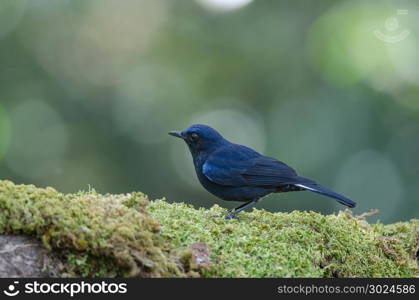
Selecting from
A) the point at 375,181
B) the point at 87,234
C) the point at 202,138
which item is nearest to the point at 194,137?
the point at 202,138

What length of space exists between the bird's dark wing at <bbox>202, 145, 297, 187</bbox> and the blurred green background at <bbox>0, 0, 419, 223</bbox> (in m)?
3.60

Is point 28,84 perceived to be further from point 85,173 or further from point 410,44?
point 410,44

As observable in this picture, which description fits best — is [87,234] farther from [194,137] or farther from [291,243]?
[194,137]

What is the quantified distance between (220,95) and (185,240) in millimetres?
8659

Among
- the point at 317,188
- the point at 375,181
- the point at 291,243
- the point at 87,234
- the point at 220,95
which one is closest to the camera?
the point at 87,234

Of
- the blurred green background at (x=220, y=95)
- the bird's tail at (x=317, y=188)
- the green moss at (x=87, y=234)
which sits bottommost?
the green moss at (x=87, y=234)

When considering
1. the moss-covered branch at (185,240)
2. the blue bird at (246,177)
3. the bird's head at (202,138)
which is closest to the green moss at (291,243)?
the moss-covered branch at (185,240)

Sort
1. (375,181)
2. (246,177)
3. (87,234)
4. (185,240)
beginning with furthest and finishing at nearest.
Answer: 1. (375,181)
2. (246,177)
3. (185,240)
4. (87,234)

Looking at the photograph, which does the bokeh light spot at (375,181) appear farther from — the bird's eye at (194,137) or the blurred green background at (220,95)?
the bird's eye at (194,137)

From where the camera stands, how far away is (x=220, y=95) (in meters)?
12.0

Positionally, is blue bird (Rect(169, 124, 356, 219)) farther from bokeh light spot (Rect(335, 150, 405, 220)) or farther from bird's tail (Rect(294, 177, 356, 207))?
bokeh light spot (Rect(335, 150, 405, 220))

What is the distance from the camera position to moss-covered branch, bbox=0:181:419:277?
10.0ft

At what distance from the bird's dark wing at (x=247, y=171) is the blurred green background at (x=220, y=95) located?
11.8ft

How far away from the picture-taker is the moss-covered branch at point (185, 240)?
10.0 ft
